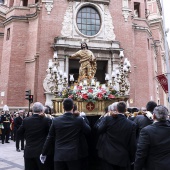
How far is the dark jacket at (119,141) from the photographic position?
154 inches

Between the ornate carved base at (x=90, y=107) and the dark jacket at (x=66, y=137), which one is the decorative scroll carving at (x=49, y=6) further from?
the dark jacket at (x=66, y=137)

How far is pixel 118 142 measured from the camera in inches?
158

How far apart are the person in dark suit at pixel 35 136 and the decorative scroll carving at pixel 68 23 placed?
1560 cm

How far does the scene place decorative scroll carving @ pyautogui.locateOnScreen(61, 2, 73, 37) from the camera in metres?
19.4

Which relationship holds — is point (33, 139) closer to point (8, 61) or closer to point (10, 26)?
point (8, 61)

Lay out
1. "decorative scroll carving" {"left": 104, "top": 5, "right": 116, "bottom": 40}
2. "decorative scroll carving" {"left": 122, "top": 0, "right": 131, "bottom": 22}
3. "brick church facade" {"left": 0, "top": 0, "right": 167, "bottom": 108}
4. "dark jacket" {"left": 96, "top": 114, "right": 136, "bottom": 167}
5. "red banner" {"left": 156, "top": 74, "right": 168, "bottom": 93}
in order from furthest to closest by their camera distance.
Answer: "decorative scroll carving" {"left": 122, "top": 0, "right": 131, "bottom": 22} → "decorative scroll carving" {"left": 104, "top": 5, "right": 116, "bottom": 40} → "brick church facade" {"left": 0, "top": 0, "right": 167, "bottom": 108} → "red banner" {"left": 156, "top": 74, "right": 168, "bottom": 93} → "dark jacket" {"left": 96, "top": 114, "right": 136, "bottom": 167}

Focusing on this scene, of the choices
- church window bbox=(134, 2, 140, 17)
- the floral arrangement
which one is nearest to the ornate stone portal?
church window bbox=(134, 2, 140, 17)

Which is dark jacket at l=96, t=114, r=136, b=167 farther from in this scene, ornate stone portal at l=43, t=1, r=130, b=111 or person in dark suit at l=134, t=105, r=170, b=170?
ornate stone portal at l=43, t=1, r=130, b=111

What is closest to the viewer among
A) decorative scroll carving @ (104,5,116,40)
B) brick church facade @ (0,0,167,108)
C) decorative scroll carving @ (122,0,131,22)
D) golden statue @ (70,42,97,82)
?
golden statue @ (70,42,97,82)

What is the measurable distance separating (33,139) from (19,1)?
67.8 ft

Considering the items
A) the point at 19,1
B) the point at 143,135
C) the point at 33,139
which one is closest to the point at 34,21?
the point at 19,1

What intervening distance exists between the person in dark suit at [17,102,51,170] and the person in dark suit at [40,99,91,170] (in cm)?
44

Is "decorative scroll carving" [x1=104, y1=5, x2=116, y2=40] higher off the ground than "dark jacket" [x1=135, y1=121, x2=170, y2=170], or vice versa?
"decorative scroll carving" [x1=104, y1=5, x2=116, y2=40]

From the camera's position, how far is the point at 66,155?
3.89 meters
